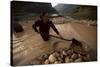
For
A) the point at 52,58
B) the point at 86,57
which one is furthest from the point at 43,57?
the point at 86,57

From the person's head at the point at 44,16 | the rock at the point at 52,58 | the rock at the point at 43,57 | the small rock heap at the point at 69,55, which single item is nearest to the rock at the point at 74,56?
the small rock heap at the point at 69,55

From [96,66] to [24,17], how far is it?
113 centimetres

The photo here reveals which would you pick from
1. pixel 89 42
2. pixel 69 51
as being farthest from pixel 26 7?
pixel 89 42

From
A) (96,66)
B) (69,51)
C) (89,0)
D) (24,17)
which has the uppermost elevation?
(89,0)

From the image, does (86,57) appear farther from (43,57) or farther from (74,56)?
(43,57)

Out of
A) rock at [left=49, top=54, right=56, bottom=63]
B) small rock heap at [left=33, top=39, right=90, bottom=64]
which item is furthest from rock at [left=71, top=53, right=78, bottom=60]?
rock at [left=49, top=54, right=56, bottom=63]

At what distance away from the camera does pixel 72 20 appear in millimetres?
2164

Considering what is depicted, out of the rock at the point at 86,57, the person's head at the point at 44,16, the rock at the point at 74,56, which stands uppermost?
the person's head at the point at 44,16

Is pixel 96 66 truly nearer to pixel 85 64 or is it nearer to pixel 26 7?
pixel 85 64

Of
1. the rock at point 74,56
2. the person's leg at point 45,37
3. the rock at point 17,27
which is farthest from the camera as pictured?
the rock at point 74,56

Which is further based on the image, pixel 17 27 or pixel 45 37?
pixel 45 37

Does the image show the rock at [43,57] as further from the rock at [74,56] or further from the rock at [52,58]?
the rock at [74,56]

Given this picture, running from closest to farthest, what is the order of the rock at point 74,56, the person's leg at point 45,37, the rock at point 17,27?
the rock at point 17,27 → the person's leg at point 45,37 → the rock at point 74,56

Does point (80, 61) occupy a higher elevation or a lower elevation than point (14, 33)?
lower
